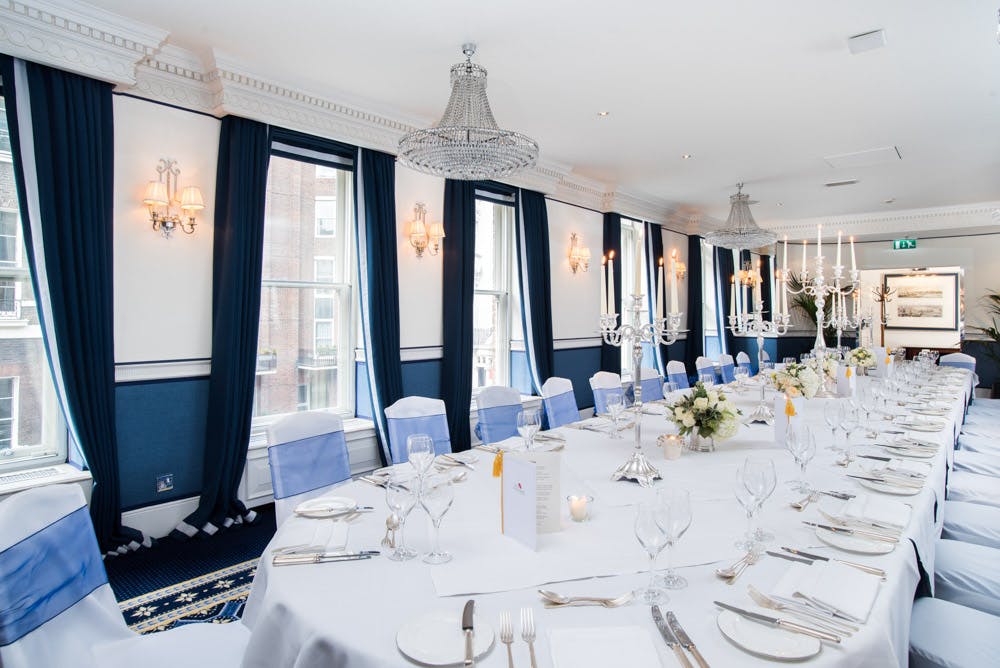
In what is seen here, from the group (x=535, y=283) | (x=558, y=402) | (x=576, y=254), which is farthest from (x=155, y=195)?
(x=576, y=254)

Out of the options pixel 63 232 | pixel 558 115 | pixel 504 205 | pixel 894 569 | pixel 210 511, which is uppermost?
pixel 558 115

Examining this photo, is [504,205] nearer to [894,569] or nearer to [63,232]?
[63,232]

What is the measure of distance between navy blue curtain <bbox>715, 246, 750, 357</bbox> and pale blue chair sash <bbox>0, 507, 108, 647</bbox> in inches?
375

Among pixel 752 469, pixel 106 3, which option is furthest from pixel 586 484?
pixel 106 3

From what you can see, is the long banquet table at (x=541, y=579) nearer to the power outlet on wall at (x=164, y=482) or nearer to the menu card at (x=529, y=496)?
the menu card at (x=529, y=496)

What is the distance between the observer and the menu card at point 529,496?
1.49 meters

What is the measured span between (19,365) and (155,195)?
115cm

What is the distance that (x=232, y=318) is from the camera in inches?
140

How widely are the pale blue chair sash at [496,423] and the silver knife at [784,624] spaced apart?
78.0 inches

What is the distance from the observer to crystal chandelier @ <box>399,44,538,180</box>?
110 inches

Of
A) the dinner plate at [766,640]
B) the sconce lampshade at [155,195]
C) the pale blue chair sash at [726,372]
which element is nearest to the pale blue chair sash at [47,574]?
the dinner plate at [766,640]

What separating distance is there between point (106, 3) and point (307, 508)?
9.18 ft

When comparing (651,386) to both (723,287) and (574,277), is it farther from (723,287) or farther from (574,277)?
(723,287)

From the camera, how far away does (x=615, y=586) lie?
4.28ft
